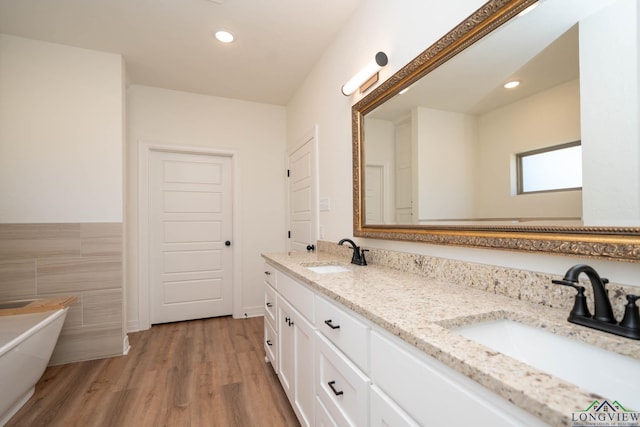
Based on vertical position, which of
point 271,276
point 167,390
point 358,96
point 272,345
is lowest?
point 167,390

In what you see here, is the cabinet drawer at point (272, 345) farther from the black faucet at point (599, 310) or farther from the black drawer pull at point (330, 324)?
the black faucet at point (599, 310)

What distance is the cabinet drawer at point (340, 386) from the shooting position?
0.92 metres

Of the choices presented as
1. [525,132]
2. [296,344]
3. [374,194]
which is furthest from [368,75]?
[296,344]

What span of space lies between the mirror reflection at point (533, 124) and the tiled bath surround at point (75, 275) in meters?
2.54

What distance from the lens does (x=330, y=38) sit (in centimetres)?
240

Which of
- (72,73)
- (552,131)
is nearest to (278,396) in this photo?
(552,131)

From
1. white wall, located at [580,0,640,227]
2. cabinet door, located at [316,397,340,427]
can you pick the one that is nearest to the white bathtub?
cabinet door, located at [316,397,340,427]

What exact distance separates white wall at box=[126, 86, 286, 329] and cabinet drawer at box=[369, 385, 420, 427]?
9.37 feet

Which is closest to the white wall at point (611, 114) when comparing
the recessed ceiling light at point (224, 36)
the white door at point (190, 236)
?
the recessed ceiling light at point (224, 36)

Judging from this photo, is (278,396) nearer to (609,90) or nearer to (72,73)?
(609,90)

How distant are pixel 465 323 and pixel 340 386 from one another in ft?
1.77

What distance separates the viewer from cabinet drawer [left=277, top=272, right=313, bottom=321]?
Result: 139cm

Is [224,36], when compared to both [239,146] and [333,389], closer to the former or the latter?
[239,146]

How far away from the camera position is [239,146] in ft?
11.6
